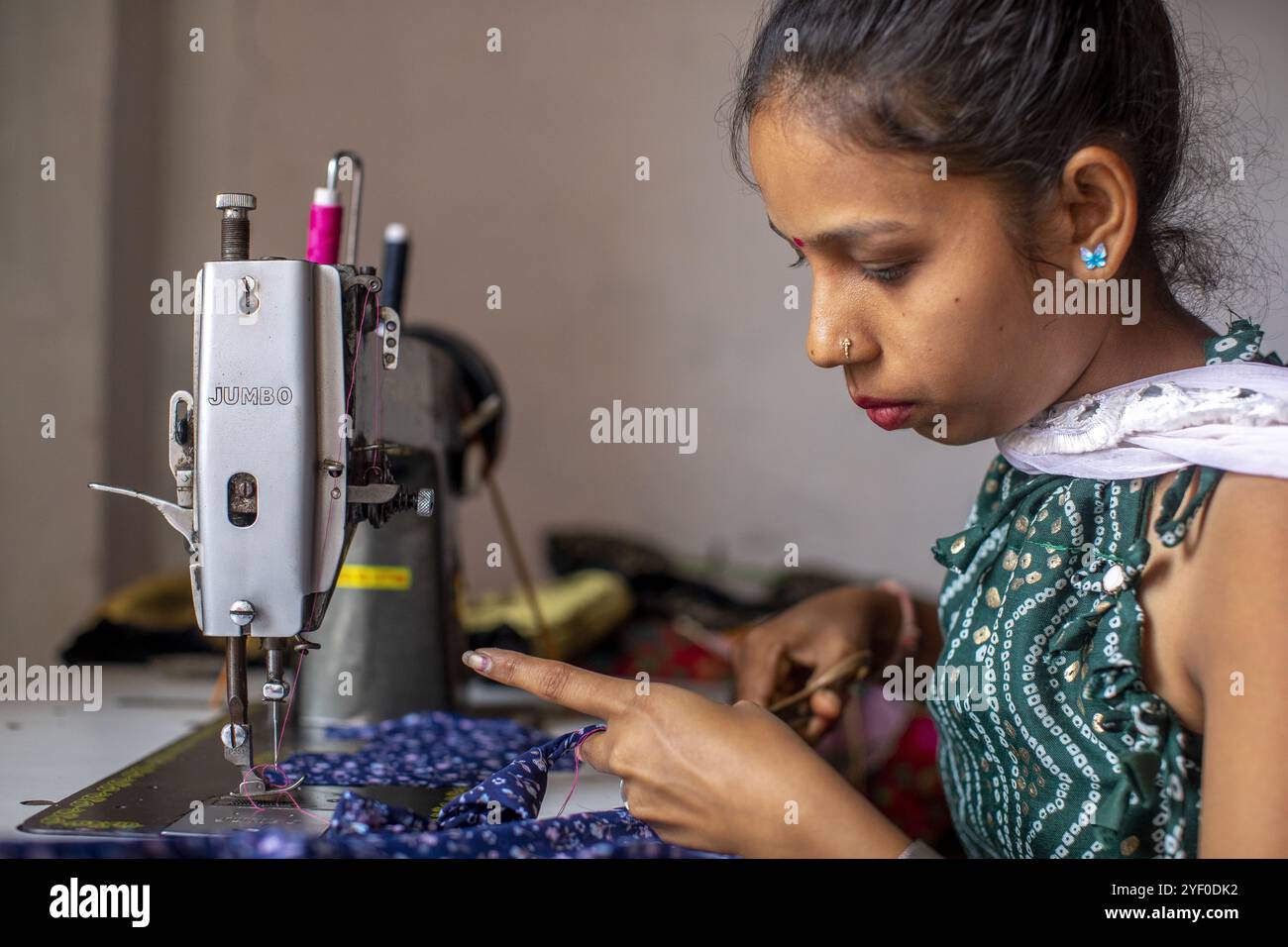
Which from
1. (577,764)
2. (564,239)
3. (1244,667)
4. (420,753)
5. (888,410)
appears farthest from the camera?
(564,239)

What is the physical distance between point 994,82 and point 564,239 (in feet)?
8.15

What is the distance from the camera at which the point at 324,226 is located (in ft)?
4.66

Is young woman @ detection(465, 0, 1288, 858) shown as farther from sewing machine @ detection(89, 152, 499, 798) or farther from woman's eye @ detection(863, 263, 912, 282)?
sewing machine @ detection(89, 152, 499, 798)

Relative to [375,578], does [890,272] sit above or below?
above

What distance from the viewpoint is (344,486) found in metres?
1.22

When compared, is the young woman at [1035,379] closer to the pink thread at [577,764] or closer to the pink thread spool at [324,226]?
the pink thread at [577,764]

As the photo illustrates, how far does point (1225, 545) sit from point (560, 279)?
8.70 ft

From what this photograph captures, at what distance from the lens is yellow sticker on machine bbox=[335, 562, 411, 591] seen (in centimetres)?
159

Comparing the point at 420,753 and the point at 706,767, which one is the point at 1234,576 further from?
the point at 420,753

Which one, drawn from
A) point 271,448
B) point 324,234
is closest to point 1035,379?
point 271,448

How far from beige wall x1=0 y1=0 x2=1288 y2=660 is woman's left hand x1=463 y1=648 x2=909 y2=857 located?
92.0 inches

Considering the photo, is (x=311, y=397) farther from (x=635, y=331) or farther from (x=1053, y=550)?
(x=635, y=331)

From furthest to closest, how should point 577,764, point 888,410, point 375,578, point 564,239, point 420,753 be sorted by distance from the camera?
point 564,239 → point 375,578 → point 420,753 → point 577,764 → point 888,410

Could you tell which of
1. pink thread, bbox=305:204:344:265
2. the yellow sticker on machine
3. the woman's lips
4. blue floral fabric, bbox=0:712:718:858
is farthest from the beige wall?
blue floral fabric, bbox=0:712:718:858
